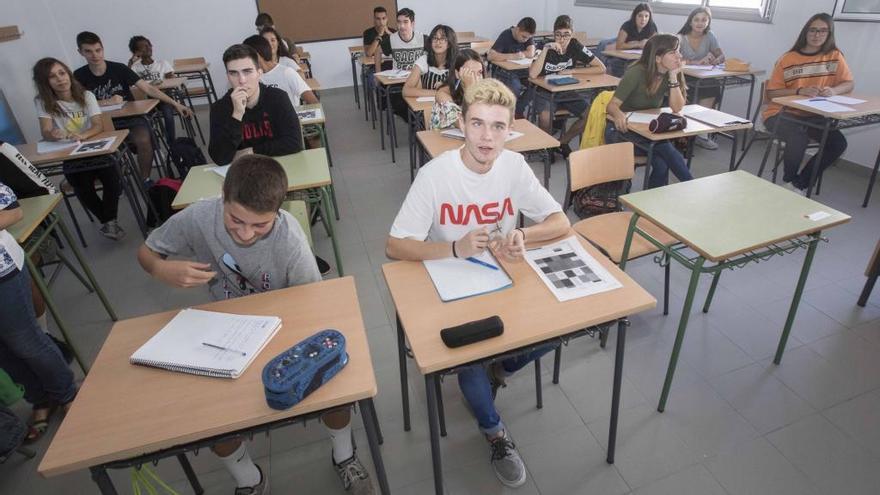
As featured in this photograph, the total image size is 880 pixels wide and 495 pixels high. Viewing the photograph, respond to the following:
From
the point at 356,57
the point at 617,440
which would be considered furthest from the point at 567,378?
the point at 356,57

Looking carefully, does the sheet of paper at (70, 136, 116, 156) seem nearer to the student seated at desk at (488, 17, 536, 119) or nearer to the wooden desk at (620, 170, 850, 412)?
the wooden desk at (620, 170, 850, 412)

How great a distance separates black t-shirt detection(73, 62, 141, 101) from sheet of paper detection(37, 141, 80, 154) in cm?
144

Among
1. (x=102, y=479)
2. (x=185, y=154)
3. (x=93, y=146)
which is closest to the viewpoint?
(x=102, y=479)

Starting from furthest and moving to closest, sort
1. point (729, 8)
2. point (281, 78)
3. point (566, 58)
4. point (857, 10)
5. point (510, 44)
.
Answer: point (510, 44)
point (729, 8)
point (566, 58)
point (281, 78)
point (857, 10)

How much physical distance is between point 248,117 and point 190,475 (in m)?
2.00

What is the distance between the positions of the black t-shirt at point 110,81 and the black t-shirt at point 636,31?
5.55 meters

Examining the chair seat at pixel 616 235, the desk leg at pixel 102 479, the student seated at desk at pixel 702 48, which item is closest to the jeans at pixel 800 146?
the student seated at desk at pixel 702 48

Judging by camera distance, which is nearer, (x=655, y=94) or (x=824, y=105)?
(x=824, y=105)

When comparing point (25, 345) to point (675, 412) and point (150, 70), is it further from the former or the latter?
point (150, 70)

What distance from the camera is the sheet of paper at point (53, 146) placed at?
3117 millimetres

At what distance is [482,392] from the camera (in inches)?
67.0

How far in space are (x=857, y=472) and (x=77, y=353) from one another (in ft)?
11.2

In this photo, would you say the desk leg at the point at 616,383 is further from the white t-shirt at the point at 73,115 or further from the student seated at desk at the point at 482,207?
the white t-shirt at the point at 73,115

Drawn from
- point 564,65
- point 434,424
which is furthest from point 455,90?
point 434,424
